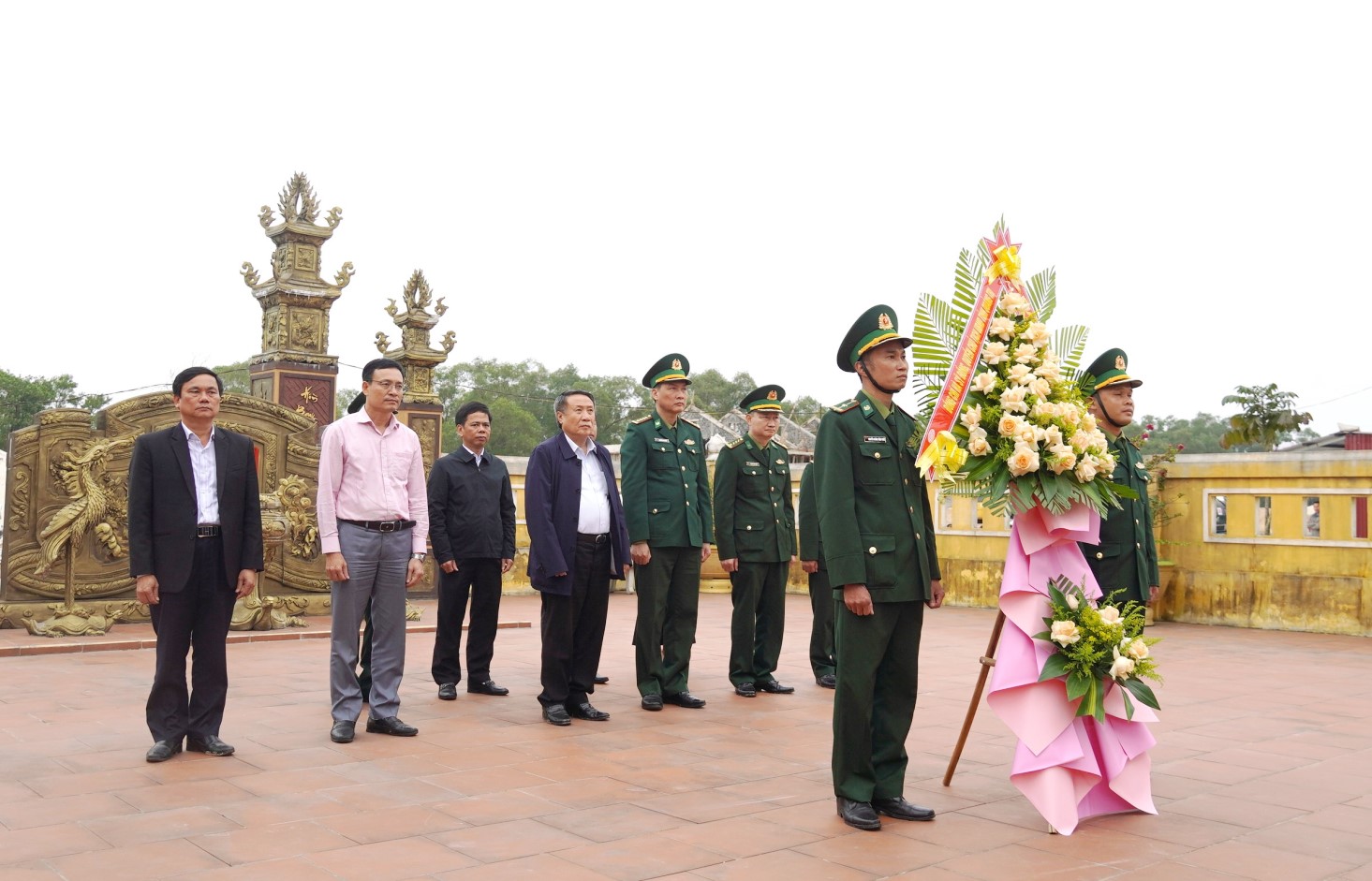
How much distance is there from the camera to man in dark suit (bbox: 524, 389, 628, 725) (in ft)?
20.1

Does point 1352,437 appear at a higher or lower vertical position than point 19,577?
higher

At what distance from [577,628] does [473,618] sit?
1083 millimetres

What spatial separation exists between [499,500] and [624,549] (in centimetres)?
121

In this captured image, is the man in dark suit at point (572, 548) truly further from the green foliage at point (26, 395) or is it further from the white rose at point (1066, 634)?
the green foliage at point (26, 395)

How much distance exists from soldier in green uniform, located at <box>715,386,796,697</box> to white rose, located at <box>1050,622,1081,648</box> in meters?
3.04

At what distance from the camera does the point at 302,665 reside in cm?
808

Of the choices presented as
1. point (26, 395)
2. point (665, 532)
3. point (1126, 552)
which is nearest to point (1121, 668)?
point (1126, 552)

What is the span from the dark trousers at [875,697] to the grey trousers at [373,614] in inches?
96.7

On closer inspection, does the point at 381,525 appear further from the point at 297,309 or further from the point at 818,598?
the point at 297,309

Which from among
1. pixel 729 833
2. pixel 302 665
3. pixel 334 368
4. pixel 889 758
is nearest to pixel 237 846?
pixel 729 833

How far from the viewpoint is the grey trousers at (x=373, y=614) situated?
566cm

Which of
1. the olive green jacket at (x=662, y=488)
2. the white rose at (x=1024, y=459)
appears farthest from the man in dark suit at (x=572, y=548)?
the white rose at (x=1024, y=459)

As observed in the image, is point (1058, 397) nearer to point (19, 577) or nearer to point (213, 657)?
point (213, 657)

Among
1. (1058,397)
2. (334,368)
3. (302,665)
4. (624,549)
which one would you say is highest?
(334,368)
